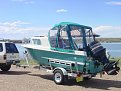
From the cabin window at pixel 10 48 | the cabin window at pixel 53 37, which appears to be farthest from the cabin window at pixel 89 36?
the cabin window at pixel 10 48

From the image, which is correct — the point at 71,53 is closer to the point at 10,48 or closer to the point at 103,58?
the point at 103,58

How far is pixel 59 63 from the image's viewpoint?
15.9 meters

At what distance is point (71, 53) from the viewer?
50.1 ft

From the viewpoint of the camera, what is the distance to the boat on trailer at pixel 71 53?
15.0 meters

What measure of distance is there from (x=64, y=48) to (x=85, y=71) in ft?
5.16

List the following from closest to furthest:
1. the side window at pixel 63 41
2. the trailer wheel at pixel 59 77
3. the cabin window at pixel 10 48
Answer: the trailer wheel at pixel 59 77, the side window at pixel 63 41, the cabin window at pixel 10 48

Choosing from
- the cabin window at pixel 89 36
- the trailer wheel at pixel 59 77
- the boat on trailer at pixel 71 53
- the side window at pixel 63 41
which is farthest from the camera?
the cabin window at pixel 89 36

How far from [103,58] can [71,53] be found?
4.74 ft

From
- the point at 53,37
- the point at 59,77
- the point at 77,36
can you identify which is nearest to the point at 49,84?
the point at 59,77

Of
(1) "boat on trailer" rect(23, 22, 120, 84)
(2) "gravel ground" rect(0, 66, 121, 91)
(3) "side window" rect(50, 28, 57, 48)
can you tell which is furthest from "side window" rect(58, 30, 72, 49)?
(2) "gravel ground" rect(0, 66, 121, 91)

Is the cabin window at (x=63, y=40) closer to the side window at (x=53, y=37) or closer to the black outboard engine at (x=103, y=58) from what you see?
the side window at (x=53, y=37)

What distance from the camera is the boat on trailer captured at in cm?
1499

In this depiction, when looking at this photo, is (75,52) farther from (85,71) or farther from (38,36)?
(38,36)

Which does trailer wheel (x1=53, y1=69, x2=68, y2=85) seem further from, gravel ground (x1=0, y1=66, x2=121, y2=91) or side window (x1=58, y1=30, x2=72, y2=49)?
side window (x1=58, y1=30, x2=72, y2=49)
